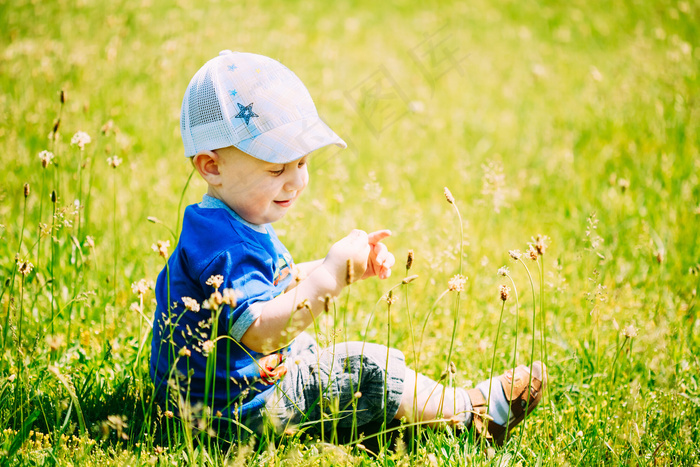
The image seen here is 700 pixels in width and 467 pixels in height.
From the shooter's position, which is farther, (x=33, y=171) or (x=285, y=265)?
(x=33, y=171)

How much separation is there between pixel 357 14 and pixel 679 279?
19.0 ft

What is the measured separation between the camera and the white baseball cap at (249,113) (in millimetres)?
2012

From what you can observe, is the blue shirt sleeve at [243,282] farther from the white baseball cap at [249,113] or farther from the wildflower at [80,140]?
the wildflower at [80,140]

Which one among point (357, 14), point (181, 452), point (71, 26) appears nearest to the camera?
point (181, 452)

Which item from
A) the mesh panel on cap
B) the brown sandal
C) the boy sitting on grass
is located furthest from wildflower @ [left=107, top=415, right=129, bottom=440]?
the brown sandal

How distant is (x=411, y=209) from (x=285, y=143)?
84.7 inches

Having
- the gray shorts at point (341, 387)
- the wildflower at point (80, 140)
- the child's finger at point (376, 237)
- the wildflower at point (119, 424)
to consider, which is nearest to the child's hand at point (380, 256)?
the child's finger at point (376, 237)

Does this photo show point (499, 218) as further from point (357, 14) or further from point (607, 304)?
point (357, 14)

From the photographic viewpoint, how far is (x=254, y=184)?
2090 millimetres

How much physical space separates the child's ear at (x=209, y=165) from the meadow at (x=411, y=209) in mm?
418

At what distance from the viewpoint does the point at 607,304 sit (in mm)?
3336

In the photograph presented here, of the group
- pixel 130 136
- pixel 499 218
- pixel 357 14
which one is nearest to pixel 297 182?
pixel 499 218

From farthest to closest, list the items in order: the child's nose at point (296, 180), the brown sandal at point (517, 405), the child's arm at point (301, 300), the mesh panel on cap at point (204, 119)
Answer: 1. the brown sandal at point (517, 405)
2. the child's nose at point (296, 180)
3. the mesh panel on cap at point (204, 119)
4. the child's arm at point (301, 300)

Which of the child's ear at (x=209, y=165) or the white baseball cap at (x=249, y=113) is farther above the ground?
the white baseball cap at (x=249, y=113)
